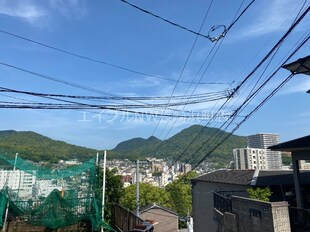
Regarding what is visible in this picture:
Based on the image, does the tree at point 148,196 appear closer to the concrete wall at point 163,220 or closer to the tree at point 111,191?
the concrete wall at point 163,220

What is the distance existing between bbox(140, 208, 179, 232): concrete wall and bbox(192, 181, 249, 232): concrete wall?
27.8ft

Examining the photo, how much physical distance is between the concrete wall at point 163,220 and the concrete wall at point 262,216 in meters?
22.8

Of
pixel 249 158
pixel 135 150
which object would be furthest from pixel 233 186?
pixel 135 150

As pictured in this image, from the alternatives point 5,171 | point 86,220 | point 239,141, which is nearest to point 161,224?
point 86,220

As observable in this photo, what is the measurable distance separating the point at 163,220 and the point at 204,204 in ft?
38.6

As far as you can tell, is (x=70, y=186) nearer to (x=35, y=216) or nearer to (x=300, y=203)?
(x=35, y=216)

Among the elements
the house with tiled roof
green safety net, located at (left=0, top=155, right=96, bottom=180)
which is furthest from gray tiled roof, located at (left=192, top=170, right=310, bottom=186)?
green safety net, located at (left=0, top=155, right=96, bottom=180)

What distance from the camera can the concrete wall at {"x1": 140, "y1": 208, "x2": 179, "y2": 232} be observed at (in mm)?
29906

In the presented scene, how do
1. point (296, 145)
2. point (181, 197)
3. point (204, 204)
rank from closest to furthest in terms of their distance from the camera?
point (296, 145) < point (204, 204) < point (181, 197)

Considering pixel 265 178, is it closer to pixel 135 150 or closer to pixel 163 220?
pixel 163 220

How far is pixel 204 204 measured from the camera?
65.7 ft

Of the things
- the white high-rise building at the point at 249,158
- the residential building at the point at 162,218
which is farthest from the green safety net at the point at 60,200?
the white high-rise building at the point at 249,158

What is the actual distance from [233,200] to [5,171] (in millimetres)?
8281

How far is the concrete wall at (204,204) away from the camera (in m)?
18.5
